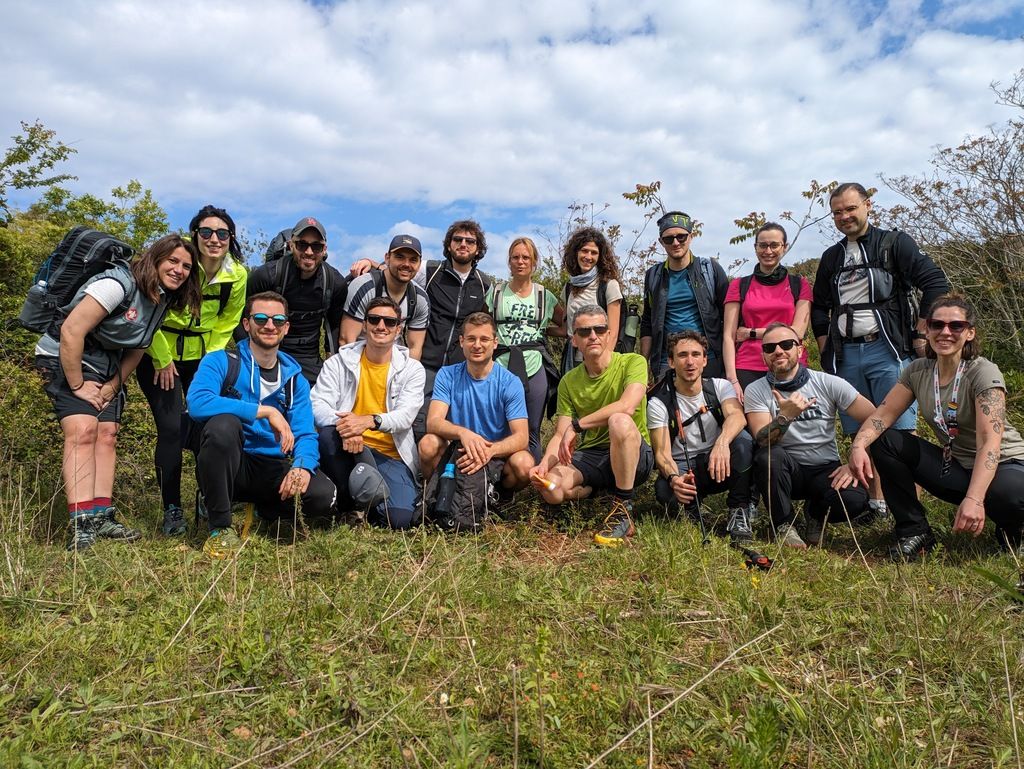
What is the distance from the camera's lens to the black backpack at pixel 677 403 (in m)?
5.56

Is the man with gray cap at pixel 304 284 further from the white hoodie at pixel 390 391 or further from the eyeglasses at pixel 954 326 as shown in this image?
the eyeglasses at pixel 954 326

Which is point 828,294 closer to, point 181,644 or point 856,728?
point 856,728

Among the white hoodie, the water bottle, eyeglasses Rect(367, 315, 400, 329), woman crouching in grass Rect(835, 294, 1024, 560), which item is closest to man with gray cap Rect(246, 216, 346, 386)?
the white hoodie

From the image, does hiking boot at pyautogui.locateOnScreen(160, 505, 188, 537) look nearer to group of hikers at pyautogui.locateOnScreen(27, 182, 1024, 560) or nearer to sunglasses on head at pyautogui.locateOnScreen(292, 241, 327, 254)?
group of hikers at pyautogui.locateOnScreen(27, 182, 1024, 560)

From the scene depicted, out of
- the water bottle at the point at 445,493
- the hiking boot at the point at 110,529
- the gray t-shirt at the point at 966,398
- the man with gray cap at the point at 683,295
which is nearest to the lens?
the gray t-shirt at the point at 966,398

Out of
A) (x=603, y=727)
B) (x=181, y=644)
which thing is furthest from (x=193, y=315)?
(x=603, y=727)

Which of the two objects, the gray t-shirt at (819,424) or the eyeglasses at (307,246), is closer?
the gray t-shirt at (819,424)

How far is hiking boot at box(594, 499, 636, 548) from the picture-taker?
5000mm

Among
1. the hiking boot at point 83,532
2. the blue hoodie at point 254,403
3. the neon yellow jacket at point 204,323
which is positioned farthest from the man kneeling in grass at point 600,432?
the hiking boot at point 83,532

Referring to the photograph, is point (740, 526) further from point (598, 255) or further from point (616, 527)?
point (598, 255)

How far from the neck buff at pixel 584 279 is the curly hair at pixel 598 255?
7 cm

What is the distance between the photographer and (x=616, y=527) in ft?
16.9

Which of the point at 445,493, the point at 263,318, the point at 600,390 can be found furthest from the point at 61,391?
the point at 600,390

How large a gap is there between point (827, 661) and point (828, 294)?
11.6ft
